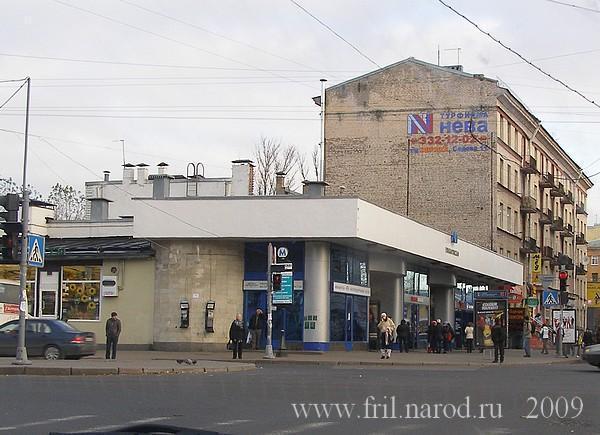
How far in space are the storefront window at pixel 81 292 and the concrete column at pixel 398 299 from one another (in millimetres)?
13615

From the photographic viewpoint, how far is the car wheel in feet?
101

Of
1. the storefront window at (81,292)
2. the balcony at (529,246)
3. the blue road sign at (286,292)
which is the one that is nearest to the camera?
the blue road sign at (286,292)

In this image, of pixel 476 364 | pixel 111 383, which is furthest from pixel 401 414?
pixel 476 364

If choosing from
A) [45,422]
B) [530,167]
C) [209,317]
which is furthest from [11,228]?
[530,167]

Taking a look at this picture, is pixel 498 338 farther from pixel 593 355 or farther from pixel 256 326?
pixel 256 326

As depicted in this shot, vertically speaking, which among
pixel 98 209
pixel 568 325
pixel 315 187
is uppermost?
pixel 315 187

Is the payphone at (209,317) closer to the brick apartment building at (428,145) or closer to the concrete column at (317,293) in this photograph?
the concrete column at (317,293)

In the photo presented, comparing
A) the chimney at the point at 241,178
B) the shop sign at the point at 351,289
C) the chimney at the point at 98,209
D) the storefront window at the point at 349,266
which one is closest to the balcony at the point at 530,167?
the chimney at the point at 241,178

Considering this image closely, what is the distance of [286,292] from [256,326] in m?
1.74

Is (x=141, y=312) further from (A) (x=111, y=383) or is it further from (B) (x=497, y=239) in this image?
(B) (x=497, y=239)

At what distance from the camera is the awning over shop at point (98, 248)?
41062mm

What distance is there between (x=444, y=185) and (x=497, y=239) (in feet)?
16.0

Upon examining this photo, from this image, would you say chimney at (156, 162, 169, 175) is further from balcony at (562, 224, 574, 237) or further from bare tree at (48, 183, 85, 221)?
balcony at (562, 224, 574, 237)

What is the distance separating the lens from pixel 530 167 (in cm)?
6731
